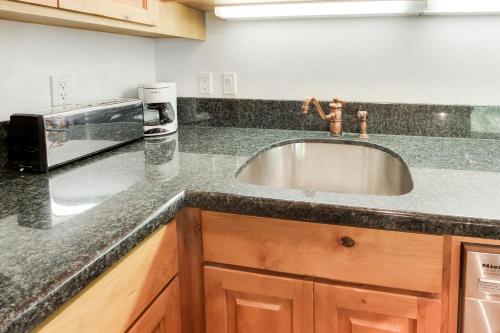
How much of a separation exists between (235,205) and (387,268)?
340 mm

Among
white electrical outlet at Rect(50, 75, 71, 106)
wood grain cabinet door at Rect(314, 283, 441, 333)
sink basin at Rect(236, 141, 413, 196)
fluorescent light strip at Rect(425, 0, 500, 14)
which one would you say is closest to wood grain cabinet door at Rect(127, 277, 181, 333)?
wood grain cabinet door at Rect(314, 283, 441, 333)

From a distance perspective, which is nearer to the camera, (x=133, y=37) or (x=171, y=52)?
(x=133, y=37)

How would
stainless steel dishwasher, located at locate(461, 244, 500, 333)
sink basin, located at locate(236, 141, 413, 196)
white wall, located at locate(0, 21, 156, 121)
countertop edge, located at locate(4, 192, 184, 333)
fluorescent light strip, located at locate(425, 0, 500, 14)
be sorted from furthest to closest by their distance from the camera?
1. sink basin, located at locate(236, 141, 413, 196)
2. fluorescent light strip, located at locate(425, 0, 500, 14)
3. white wall, located at locate(0, 21, 156, 121)
4. stainless steel dishwasher, located at locate(461, 244, 500, 333)
5. countertop edge, located at locate(4, 192, 184, 333)

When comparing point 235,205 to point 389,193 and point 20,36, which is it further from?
point 20,36

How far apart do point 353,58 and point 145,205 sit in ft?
3.42

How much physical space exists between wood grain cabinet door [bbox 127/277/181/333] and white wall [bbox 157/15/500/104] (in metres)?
0.97

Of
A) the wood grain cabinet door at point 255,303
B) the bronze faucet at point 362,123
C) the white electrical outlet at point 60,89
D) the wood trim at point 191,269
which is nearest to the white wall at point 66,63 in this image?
the white electrical outlet at point 60,89

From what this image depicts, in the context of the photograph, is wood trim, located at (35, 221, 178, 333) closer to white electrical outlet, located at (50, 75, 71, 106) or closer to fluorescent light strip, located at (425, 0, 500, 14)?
white electrical outlet, located at (50, 75, 71, 106)

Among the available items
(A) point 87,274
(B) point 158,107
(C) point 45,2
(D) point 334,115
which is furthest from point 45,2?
(D) point 334,115

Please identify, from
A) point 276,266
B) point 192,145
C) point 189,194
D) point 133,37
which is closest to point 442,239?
point 276,266

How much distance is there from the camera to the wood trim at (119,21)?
93 cm

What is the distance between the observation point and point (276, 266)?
981 millimetres

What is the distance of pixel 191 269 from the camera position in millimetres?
1046

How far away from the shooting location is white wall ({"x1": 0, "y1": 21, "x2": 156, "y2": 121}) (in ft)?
3.88
